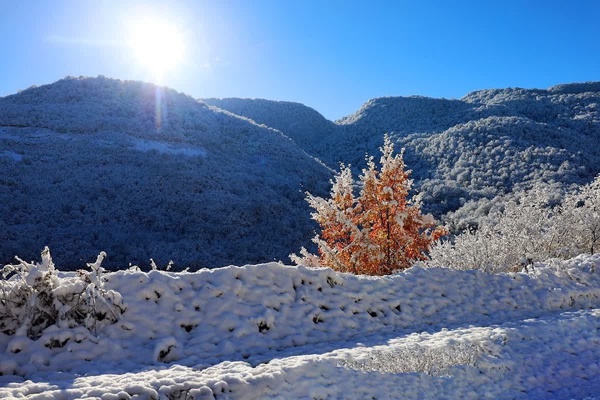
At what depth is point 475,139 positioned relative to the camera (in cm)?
5450

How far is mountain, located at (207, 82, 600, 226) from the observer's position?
4056 cm

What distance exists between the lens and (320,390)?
177 inches

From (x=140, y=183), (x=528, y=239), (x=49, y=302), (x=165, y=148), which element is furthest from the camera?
(x=165, y=148)

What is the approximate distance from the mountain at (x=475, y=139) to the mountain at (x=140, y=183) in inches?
555

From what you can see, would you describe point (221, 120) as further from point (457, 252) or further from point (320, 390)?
point (320, 390)

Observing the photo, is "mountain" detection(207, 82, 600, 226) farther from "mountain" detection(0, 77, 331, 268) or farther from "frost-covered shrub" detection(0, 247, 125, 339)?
"frost-covered shrub" detection(0, 247, 125, 339)

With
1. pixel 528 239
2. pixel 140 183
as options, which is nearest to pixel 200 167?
pixel 140 183

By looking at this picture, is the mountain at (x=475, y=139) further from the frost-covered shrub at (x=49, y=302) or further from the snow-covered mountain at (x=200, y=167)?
the frost-covered shrub at (x=49, y=302)

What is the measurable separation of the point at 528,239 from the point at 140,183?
24.8 metres

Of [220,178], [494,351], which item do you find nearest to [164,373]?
[494,351]

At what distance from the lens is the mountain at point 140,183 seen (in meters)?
22.2

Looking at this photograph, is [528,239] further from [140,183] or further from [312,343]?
[140,183]

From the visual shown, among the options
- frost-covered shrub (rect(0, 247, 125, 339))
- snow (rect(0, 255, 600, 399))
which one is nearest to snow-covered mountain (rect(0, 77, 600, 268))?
snow (rect(0, 255, 600, 399))

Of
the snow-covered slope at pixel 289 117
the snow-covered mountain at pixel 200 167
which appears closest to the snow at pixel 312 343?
the snow-covered mountain at pixel 200 167
